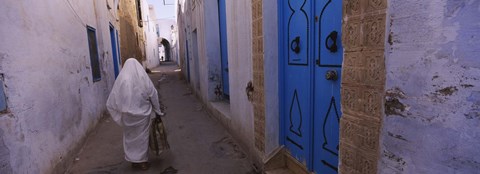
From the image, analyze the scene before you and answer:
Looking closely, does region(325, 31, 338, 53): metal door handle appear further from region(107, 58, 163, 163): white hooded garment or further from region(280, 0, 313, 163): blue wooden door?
region(107, 58, 163, 163): white hooded garment

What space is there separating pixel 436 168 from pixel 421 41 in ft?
1.66

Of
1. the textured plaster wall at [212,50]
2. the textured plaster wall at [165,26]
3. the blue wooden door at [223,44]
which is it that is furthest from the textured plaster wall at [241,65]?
the textured plaster wall at [165,26]

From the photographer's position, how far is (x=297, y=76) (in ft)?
8.23

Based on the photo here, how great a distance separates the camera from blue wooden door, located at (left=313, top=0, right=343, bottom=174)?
6.38 ft

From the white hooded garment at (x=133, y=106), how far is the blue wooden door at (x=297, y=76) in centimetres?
178

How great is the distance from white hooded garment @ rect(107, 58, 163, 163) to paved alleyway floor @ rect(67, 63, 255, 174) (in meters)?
0.31

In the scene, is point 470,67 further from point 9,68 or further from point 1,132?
point 9,68

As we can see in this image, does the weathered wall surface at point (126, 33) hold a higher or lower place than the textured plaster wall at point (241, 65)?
higher

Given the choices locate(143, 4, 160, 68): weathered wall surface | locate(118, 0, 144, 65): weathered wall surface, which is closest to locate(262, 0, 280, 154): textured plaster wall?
locate(118, 0, 144, 65): weathered wall surface

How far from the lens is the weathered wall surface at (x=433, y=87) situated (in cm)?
90

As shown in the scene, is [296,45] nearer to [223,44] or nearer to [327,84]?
[327,84]

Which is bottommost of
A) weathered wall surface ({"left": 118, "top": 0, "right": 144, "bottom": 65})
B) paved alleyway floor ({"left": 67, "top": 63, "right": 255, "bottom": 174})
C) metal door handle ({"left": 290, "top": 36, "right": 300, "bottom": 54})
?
paved alleyway floor ({"left": 67, "top": 63, "right": 255, "bottom": 174})

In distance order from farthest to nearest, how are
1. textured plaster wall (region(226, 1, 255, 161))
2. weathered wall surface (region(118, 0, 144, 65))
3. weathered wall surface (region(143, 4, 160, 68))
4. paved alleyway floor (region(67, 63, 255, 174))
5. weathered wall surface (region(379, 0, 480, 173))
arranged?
weathered wall surface (region(143, 4, 160, 68)) → weathered wall surface (region(118, 0, 144, 65)) → paved alleyway floor (region(67, 63, 255, 174)) → textured plaster wall (region(226, 1, 255, 161)) → weathered wall surface (region(379, 0, 480, 173))

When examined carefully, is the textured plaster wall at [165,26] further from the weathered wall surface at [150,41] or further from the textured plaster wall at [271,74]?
the textured plaster wall at [271,74]
